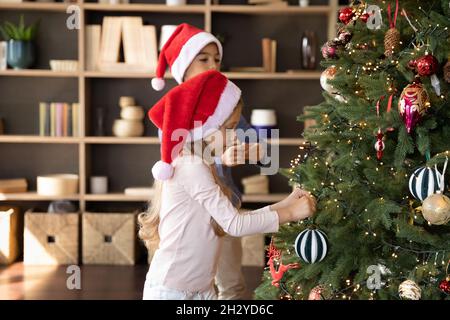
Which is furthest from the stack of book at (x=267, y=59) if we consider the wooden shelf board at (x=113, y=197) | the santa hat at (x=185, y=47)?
the santa hat at (x=185, y=47)

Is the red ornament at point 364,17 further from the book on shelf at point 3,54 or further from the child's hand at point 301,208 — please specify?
the book on shelf at point 3,54

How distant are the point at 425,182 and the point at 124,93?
11.0 feet

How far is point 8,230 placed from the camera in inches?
184

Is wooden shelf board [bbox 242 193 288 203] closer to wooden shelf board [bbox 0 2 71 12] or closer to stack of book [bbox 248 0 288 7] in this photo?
stack of book [bbox 248 0 288 7]

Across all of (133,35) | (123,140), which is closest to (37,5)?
(133,35)

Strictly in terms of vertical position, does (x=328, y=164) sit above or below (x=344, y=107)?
below

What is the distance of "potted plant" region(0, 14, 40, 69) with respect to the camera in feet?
15.5

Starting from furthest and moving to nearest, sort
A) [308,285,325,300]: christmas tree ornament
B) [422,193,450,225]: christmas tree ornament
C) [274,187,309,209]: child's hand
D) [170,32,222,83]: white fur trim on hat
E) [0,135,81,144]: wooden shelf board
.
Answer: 1. [0,135,81,144]: wooden shelf board
2. [170,32,222,83]: white fur trim on hat
3. [308,285,325,300]: christmas tree ornament
4. [274,187,309,209]: child's hand
5. [422,193,450,225]: christmas tree ornament

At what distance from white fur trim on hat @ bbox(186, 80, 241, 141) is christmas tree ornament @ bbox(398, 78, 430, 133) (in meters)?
0.46

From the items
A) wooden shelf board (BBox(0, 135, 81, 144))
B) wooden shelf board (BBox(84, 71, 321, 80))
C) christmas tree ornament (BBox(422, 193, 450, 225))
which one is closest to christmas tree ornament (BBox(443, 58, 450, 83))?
christmas tree ornament (BBox(422, 193, 450, 225))

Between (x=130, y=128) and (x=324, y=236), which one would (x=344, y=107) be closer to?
(x=324, y=236)

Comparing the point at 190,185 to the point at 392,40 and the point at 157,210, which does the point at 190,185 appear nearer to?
the point at 157,210
